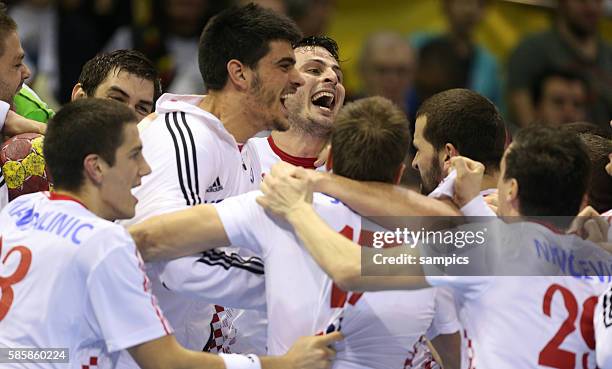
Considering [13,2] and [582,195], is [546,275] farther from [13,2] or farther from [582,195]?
[13,2]

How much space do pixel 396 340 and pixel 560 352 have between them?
28.8 inches

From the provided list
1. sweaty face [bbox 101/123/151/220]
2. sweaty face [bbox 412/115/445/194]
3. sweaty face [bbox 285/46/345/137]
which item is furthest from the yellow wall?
sweaty face [bbox 101/123/151/220]

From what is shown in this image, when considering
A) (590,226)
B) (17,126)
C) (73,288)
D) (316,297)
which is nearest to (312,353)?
(316,297)

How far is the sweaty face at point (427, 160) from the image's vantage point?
5879 millimetres

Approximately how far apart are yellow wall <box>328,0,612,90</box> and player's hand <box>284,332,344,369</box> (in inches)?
335

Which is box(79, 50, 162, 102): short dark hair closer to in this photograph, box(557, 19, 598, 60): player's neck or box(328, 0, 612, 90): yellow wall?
box(557, 19, 598, 60): player's neck

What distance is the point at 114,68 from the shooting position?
20.7 feet

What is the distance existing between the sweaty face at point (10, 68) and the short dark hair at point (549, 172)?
113 inches

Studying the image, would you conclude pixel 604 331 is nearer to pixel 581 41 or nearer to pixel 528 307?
pixel 528 307

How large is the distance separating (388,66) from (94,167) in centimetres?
701

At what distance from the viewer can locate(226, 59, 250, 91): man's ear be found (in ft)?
19.8

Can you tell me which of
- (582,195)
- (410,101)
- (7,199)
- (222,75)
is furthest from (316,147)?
(410,101)

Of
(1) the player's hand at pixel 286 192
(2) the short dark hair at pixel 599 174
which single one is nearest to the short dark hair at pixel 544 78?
(2) the short dark hair at pixel 599 174

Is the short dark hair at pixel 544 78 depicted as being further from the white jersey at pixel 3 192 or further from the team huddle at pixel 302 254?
the white jersey at pixel 3 192
